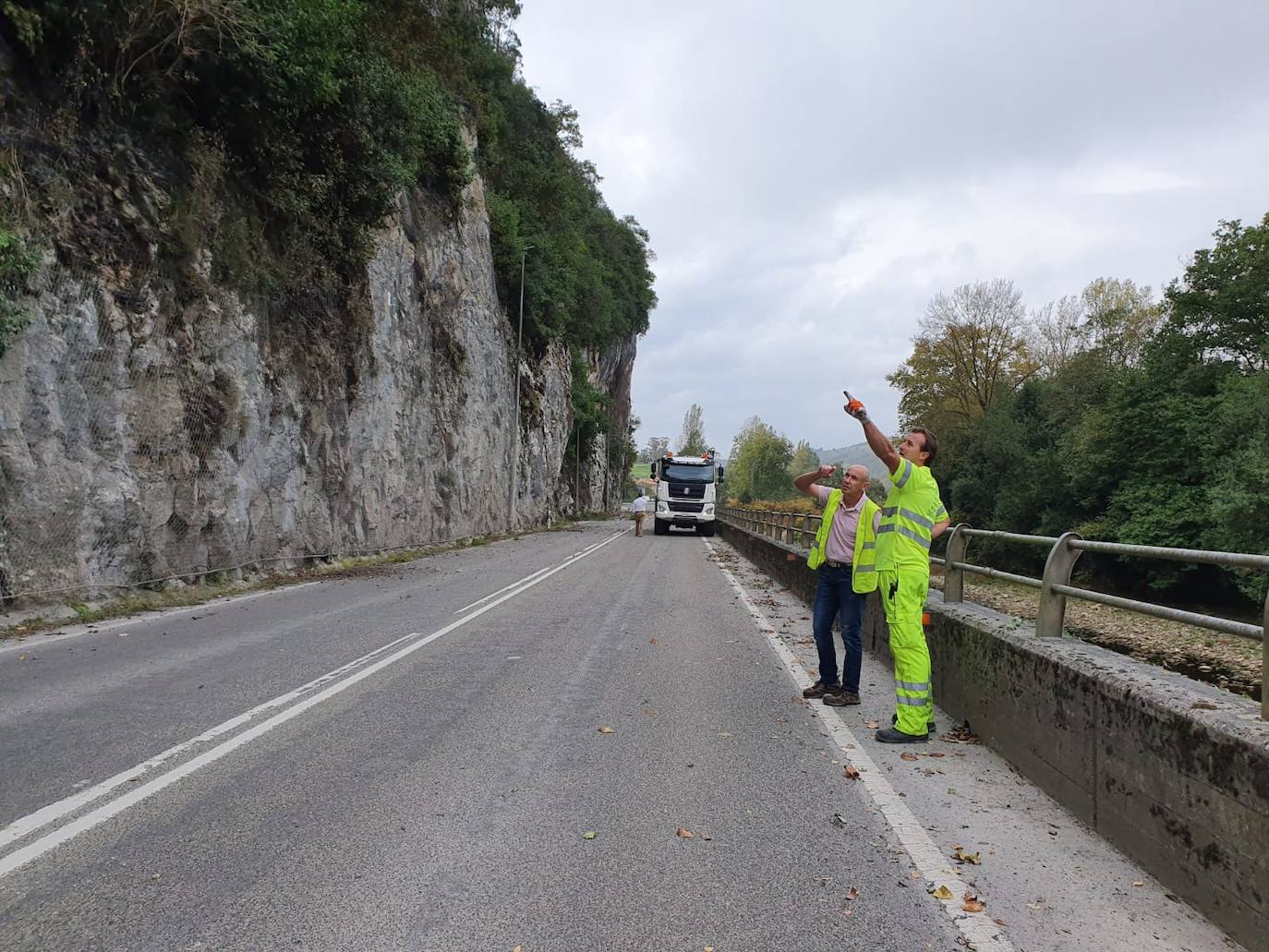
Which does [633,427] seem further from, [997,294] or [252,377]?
→ [252,377]

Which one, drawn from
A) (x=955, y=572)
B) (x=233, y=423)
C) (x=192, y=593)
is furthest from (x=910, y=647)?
(x=233, y=423)

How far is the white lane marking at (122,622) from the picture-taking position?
8.78 metres

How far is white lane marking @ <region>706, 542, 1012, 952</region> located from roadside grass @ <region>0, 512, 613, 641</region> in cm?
897

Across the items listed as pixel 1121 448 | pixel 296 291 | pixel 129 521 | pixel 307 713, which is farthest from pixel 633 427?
pixel 307 713

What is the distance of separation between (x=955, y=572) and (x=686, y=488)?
30.5m

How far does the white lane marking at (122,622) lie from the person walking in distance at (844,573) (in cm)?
784

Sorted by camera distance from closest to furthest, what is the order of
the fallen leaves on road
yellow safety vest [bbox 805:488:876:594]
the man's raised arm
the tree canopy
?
the fallen leaves on road
the man's raised arm
yellow safety vest [bbox 805:488:876:594]
the tree canopy

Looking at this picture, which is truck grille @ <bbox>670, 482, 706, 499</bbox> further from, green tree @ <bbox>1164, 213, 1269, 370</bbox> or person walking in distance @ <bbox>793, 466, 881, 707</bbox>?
person walking in distance @ <bbox>793, 466, 881, 707</bbox>

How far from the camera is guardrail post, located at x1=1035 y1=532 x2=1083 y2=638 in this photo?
5.11m

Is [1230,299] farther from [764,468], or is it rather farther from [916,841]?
[764,468]

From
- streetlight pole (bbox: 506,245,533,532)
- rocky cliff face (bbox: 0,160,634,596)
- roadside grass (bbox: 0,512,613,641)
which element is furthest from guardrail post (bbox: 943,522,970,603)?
streetlight pole (bbox: 506,245,533,532)

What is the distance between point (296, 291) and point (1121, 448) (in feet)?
91.3

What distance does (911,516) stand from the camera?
5504 mm

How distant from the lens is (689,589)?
50.1 feet
